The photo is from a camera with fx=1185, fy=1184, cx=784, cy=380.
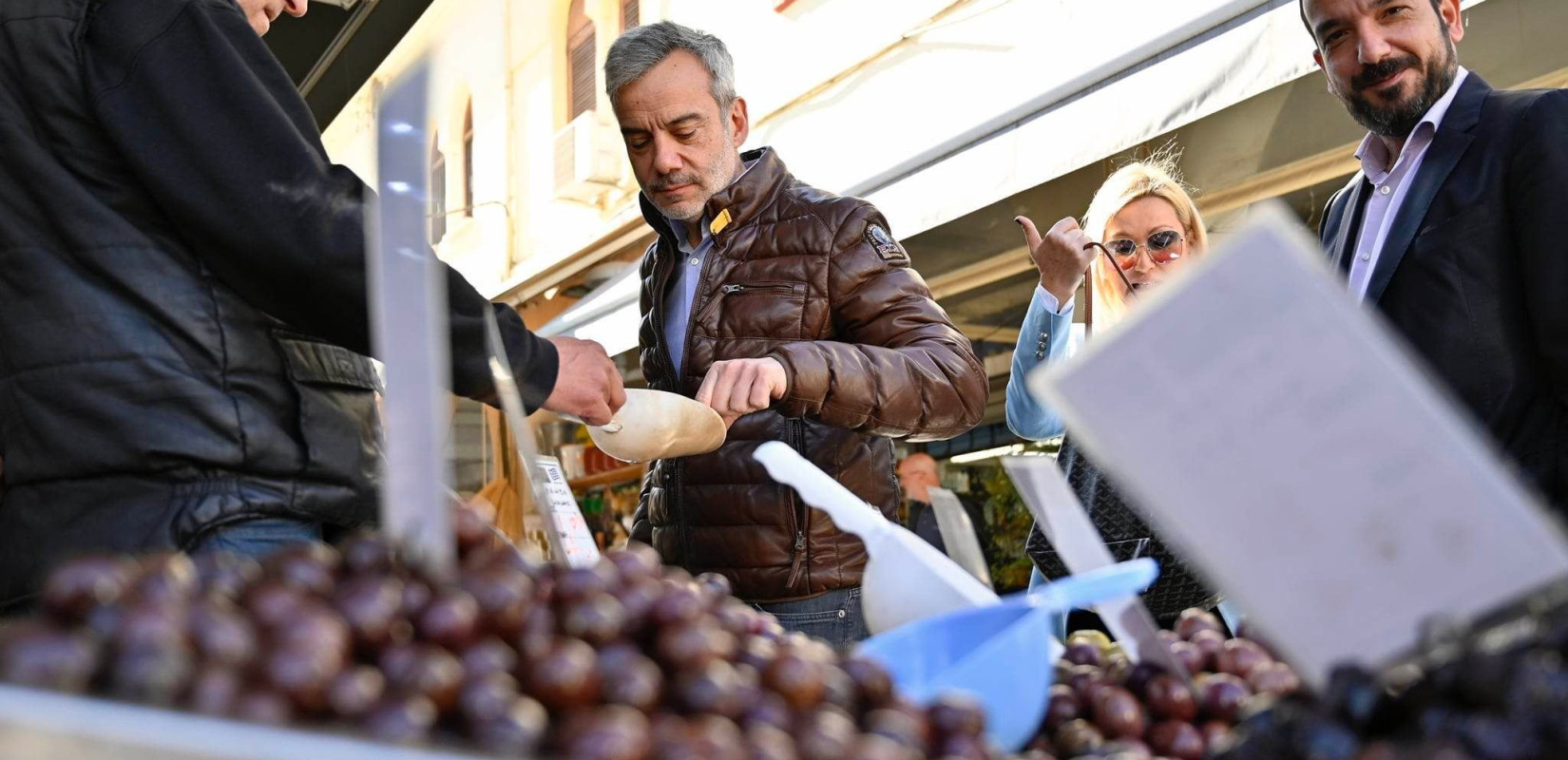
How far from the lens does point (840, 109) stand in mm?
4758

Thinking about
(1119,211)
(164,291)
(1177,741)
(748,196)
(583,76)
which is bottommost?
(1177,741)

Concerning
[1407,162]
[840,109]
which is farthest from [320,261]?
[840,109]

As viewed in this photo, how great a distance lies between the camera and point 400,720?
484 mm

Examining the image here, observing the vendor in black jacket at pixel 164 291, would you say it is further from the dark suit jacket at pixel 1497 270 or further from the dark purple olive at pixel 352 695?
the dark suit jacket at pixel 1497 270

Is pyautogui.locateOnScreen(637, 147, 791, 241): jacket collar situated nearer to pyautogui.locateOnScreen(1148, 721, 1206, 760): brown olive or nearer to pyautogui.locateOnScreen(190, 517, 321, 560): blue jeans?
pyautogui.locateOnScreen(190, 517, 321, 560): blue jeans

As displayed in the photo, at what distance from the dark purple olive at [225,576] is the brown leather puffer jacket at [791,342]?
116cm

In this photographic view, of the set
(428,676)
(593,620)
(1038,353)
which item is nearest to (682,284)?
(1038,353)

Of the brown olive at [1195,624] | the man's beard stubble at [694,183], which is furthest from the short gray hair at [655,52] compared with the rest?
the brown olive at [1195,624]

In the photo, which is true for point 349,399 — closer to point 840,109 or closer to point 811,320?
point 811,320

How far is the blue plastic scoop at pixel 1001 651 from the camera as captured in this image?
0.79 metres

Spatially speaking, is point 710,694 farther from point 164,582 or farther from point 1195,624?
point 1195,624

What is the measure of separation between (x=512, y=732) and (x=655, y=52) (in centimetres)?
177

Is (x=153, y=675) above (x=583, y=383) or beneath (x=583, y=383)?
beneath

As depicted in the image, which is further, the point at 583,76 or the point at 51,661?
the point at 583,76
